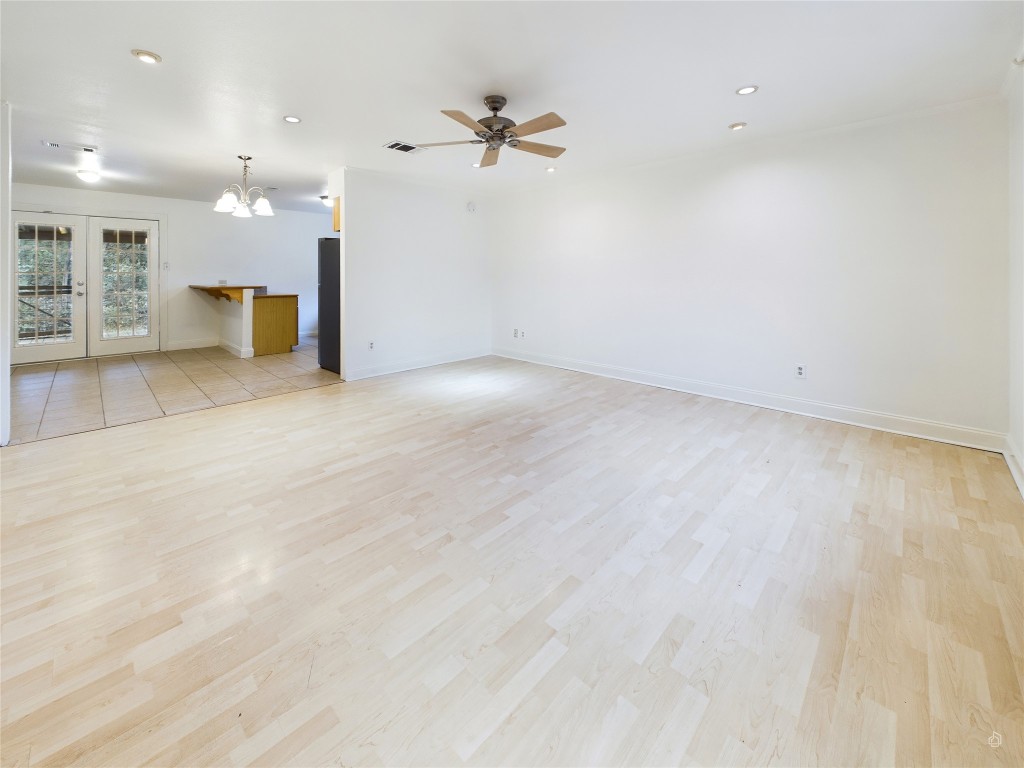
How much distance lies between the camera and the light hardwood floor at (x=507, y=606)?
50.8 inches

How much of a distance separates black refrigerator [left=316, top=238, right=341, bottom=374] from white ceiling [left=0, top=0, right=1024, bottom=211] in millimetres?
1617

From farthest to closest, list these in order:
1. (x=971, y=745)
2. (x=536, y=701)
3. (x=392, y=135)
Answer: (x=392, y=135) < (x=536, y=701) < (x=971, y=745)

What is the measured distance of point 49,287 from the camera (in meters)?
6.46

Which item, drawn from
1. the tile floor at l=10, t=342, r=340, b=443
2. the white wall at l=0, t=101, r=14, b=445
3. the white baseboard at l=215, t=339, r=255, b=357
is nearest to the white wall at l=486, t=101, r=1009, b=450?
the tile floor at l=10, t=342, r=340, b=443

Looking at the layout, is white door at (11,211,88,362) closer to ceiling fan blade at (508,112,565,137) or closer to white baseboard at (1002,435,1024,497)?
ceiling fan blade at (508,112,565,137)

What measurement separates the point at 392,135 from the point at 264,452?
9.83 feet

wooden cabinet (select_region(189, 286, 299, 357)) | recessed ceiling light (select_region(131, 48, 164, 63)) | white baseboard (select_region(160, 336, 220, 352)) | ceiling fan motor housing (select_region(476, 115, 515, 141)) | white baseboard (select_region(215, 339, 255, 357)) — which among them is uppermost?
recessed ceiling light (select_region(131, 48, 164, 63))

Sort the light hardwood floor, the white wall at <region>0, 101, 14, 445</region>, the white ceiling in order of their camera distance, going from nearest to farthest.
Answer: the light hardwood floor
the white ceiling
the white wall at <region>0, 101, 14, 445</region>

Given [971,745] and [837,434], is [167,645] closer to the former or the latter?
[971,745]

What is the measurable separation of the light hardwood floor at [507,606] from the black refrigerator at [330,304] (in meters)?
2.86

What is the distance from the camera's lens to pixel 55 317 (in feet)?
21.4

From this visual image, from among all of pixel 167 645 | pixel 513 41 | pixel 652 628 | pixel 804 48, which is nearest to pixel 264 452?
pixel 167 645

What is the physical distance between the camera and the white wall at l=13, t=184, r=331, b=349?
662 cm

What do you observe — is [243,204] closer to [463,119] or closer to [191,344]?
[191,344]
